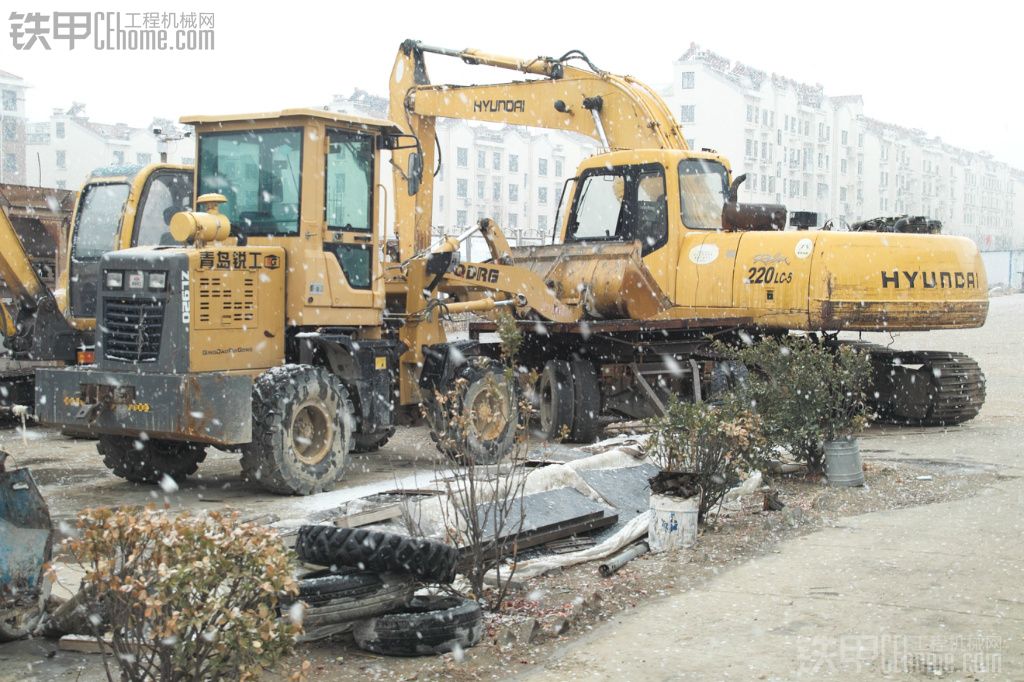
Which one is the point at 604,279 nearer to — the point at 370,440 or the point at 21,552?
the point at 370,440

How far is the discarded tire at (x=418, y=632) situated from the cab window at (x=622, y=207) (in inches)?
372

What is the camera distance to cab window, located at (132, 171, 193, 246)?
46.1 ft

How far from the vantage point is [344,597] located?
Answer: 6230 mm

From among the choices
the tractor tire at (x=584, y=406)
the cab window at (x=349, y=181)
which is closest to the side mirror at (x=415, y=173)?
the cab window at (x=349, y=181)

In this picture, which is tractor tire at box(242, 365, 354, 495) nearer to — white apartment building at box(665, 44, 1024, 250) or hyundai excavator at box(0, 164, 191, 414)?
hyundai excavator at box(0, 164, 191, 414)

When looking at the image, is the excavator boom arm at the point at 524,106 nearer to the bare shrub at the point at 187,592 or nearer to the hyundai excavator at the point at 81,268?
the hyundai excavator at the point at 81,268

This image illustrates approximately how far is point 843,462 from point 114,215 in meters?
8.68

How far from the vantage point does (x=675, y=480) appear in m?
8.53

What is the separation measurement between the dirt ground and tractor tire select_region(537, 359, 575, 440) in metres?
1.44

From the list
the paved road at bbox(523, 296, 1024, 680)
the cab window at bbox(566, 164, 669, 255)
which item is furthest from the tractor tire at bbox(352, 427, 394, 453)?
the paved road at bbox(523, 296, 1024, 680)

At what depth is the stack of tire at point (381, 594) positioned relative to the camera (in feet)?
20.3

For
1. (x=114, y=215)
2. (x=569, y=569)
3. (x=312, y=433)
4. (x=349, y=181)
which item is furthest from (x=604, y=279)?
(x=569, y=569)

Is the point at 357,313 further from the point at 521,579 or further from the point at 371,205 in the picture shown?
the point at 521,579

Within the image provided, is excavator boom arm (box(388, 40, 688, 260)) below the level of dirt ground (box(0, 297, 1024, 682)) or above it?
above
